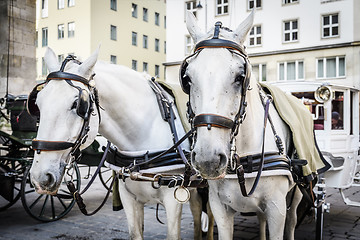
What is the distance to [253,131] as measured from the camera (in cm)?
251

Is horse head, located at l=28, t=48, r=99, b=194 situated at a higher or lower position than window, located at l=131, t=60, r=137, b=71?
lower

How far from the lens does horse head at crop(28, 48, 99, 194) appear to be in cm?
237

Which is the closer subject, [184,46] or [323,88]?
[323,88]

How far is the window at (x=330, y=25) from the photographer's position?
20469mm

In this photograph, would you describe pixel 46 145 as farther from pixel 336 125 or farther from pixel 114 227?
pixel 336 125

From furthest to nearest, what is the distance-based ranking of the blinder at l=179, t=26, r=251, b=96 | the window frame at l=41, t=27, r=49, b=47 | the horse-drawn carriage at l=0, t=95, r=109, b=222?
the window frame at l=41, t=27, r=49, b=47 → the horse-drawn carriage at l=0, t=95, r=109, b=222 → the blinder at l=179, t=26, r=251, b=96

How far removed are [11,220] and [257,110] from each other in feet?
15.0

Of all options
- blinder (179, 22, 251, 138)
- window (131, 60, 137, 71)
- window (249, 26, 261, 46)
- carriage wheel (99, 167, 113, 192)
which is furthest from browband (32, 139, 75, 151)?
window (131, 60, 137, 71)

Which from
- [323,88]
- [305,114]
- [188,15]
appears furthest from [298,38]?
[188,15]

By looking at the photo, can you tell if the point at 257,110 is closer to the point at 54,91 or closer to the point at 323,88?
the point at 54,91

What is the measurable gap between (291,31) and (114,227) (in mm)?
19644

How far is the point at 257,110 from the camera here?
2.62 meters

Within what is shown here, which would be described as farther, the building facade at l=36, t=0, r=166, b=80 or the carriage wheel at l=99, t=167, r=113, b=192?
the building facade at l=36, t=0, r=166, b=80

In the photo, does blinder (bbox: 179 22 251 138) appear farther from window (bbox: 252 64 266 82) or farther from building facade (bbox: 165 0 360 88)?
window (bbox: 252 64 266 82)
